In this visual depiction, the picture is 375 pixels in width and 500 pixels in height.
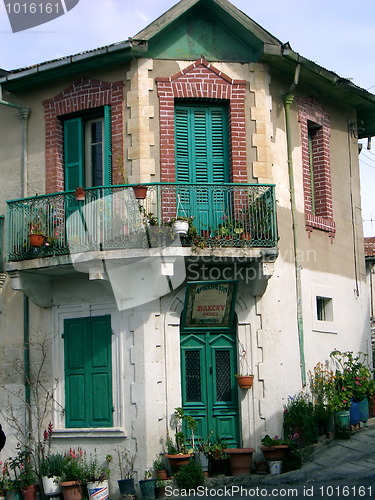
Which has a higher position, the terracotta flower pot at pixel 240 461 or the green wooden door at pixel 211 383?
the green wooden door at pixel 211 383

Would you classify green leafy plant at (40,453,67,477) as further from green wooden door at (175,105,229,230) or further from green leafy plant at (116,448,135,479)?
green wooden door at (175,105,229,230)

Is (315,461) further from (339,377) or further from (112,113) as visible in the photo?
(112,113)

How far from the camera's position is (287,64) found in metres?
14.9

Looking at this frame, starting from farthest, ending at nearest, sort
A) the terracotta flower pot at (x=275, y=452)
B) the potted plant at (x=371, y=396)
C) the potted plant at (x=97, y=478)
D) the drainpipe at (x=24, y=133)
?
1. the potted plant at (x=371, y=396)
2. the drainpipe at (x=24, y=133)
3. the terracotta flower pot at (x=275, y=452)
4. the potted plant at (x=97, y=478)

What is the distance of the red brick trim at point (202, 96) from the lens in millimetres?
14406

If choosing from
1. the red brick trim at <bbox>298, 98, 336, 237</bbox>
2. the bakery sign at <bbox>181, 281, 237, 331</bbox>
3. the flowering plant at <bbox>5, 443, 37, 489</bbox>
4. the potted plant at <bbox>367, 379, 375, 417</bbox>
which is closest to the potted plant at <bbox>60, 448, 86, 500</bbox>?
the flowering plant at <bbox>5, 443, 37, 489</bbox>

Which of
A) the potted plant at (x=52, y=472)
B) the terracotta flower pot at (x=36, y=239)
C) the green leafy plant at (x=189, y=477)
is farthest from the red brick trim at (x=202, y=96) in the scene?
the potted plant at (x=52, y=472)

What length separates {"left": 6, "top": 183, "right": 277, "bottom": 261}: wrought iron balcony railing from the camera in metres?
13.4

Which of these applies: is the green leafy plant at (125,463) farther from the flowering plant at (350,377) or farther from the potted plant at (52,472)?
the flowering plant at (350,377)

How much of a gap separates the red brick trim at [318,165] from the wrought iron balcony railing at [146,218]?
1.96 m

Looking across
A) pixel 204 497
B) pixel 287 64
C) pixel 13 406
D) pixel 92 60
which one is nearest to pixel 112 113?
pixel 92 60

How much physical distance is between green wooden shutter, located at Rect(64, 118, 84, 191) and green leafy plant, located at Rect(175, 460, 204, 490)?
5478 millimetres

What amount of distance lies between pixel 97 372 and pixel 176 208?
3.19 metres

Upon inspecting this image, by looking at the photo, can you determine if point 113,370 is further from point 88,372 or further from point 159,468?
point 159,468
